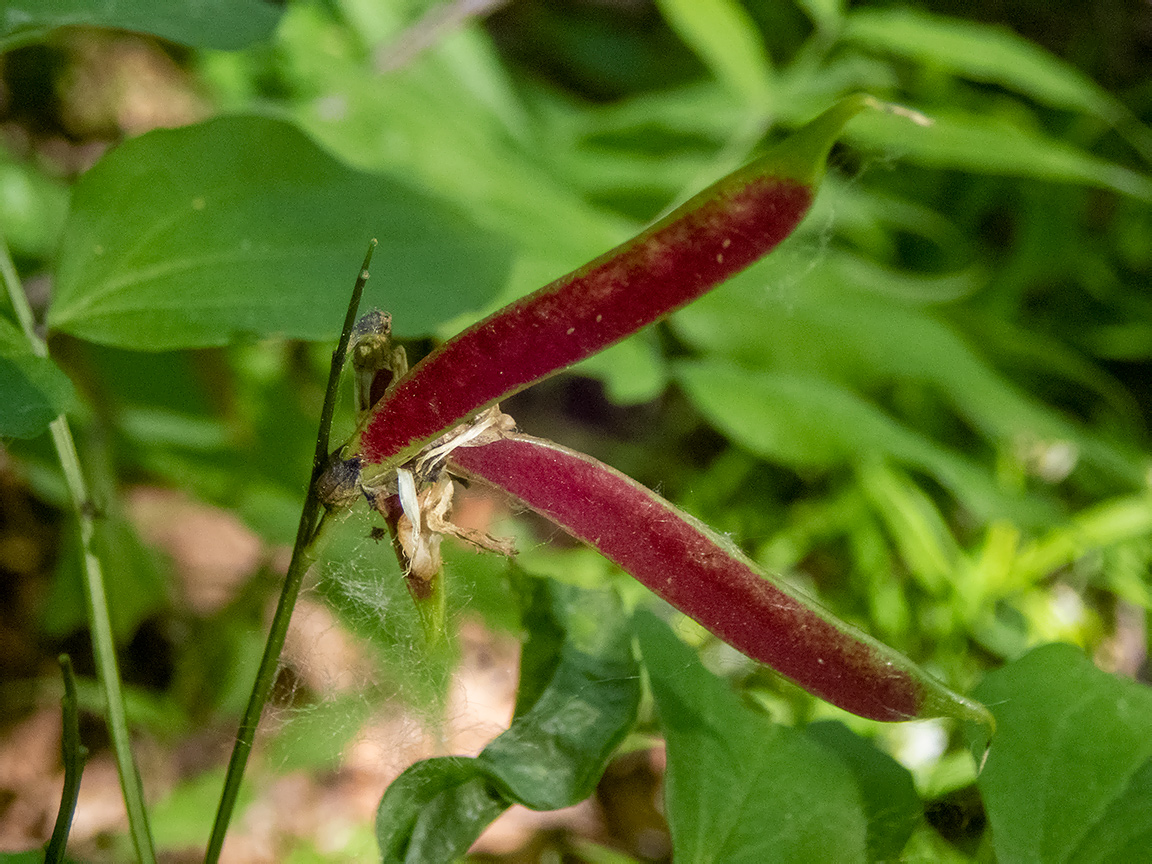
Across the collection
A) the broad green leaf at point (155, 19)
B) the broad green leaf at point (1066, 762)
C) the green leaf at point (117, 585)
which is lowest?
the green leaf at point (117, 585)

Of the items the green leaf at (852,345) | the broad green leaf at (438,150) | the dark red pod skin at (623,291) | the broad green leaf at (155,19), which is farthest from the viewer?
the green leaf at (852,345)

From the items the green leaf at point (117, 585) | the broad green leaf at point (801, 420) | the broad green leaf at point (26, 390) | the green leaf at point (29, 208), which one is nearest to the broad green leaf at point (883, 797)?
the broad green leaf at point (26, 390)

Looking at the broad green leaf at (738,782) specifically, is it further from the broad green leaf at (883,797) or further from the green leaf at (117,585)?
the green leaf at (117,585)

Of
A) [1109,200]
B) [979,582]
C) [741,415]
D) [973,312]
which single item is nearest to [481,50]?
[741,415]

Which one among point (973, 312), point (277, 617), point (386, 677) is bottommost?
point (973, 312)

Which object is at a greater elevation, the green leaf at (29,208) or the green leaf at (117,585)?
the green leaf at (29,208)

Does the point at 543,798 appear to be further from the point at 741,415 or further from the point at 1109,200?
the point at 1109,200

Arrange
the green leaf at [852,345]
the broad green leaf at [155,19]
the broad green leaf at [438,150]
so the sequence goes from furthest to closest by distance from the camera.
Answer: the green leaf at [852,345]
the broad green leaf at [438,150]
the broad green leaf at [155,19]
